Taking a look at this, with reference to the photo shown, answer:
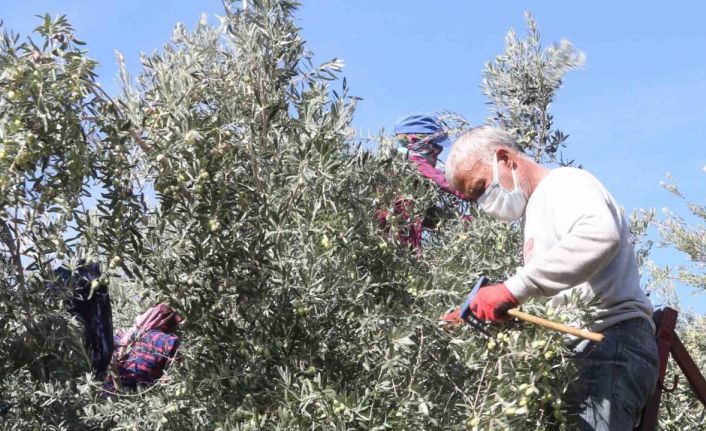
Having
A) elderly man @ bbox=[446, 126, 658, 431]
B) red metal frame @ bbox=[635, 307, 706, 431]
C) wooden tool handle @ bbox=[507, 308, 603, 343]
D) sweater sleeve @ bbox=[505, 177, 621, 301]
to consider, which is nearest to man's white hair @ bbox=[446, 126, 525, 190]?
elderly man @ bbox=[446, 126, 658, 431]

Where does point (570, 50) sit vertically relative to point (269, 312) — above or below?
above

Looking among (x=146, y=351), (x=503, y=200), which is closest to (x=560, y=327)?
(x=503, y=200)

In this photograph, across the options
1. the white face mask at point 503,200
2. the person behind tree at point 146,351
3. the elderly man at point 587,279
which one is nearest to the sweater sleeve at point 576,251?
the elderly man at point 587,279

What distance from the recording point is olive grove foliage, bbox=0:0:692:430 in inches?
141

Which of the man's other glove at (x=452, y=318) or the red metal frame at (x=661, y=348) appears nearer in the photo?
the man's other glove at (x=452, y=318)

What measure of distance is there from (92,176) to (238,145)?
1.89ft

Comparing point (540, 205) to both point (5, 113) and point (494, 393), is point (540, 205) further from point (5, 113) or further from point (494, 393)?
point (5, 113)

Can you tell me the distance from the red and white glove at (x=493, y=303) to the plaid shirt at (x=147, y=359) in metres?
1.51

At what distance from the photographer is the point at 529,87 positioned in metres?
5.20

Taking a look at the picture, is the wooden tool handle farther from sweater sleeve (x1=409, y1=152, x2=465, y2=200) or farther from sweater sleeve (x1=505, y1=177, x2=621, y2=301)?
sweater sleeve (x1=409, y1=152, x2=465, y2=200)


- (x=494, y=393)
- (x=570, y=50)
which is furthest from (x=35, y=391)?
(x=570, y=50)

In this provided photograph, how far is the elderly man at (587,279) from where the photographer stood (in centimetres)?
346

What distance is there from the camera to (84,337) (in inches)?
166

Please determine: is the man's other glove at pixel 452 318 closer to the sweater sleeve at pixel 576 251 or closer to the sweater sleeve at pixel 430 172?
the sweater sleeve at pixel 576 251
